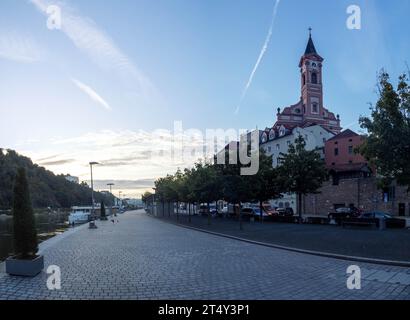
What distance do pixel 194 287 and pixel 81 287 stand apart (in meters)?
2.76

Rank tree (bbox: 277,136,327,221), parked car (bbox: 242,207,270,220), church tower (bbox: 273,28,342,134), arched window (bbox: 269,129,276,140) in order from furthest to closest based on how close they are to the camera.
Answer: church tower (bbox: 273,28,342,134), arched window (bbox: 269,129,276,140), parked car (bbox: 242,207,270,220), tree (bbox: 277,136,327,221)

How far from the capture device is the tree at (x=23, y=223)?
10.4 meters

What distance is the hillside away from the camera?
89.4 m

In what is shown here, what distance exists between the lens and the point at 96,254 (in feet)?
48.4

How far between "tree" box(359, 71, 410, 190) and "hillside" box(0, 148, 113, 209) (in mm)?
79205

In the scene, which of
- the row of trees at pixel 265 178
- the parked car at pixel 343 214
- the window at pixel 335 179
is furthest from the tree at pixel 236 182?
the window at pixel 335 179

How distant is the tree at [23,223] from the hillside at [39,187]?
247 ft

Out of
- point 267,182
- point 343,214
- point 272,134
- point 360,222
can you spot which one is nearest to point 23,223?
point 360,222

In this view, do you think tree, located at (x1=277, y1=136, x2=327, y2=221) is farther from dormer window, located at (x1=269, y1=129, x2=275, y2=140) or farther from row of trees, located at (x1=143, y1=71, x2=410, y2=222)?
dormer window, located at (x1=269, y1=129, x2=275, y2=140)

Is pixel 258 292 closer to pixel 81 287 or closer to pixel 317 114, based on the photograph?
pixel 81 287

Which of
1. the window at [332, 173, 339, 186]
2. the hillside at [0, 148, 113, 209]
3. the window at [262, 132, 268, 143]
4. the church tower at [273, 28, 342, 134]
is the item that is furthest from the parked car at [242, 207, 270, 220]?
the hillside at [0, 148, 113, 209]

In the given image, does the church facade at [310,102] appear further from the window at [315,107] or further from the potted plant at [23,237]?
the potted plant at [23,237]
